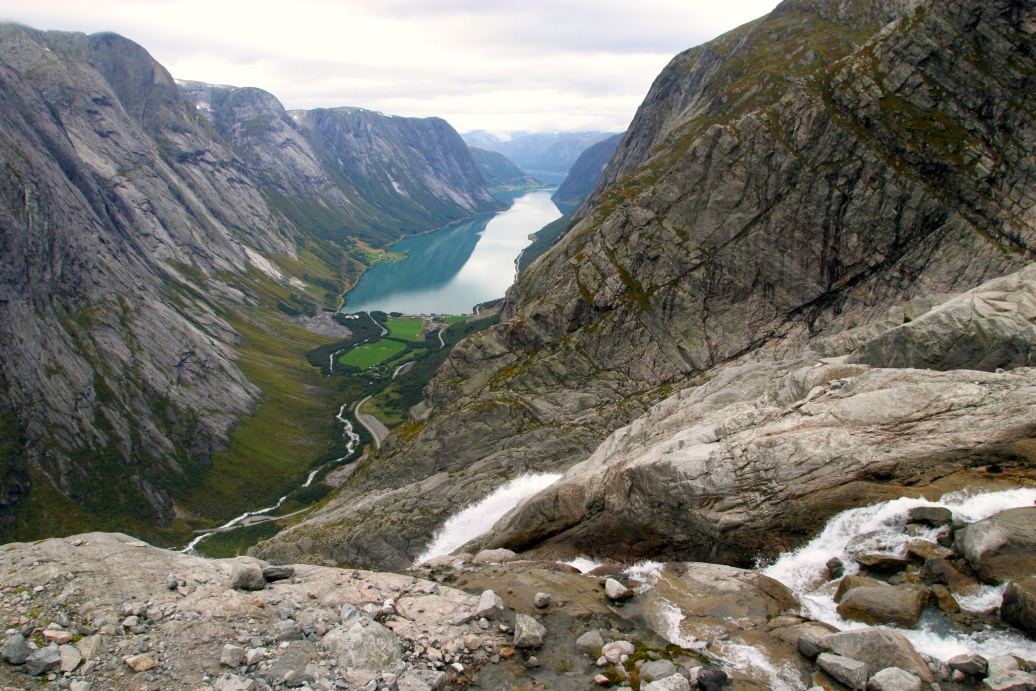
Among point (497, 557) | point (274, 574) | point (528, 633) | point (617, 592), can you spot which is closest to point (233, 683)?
point (274, 574)

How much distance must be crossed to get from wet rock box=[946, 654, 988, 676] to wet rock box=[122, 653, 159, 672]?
970 inches

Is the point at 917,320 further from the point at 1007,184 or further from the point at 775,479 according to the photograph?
the point at 1007,184

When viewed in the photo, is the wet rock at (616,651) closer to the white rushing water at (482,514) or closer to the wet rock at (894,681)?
the wet rock at (894,681)

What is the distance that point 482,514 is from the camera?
59969mm

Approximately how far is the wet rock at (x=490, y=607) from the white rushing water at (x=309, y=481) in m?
118

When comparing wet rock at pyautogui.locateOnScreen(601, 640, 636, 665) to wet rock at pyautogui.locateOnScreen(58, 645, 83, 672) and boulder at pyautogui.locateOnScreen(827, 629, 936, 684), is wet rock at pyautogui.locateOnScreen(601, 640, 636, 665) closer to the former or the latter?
boulder at pyautogui.locateOnScreen(827, 629, 936, 684)

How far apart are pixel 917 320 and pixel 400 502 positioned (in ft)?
173

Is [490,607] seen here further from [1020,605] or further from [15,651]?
[1020,605]

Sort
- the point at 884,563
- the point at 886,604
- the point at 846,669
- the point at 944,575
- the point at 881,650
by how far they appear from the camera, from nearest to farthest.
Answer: the point at 846,669 < the point at 881,650 < the point at 886,604 < the point at 944,575 < the point at 884,563

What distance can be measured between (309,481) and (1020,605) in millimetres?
153976

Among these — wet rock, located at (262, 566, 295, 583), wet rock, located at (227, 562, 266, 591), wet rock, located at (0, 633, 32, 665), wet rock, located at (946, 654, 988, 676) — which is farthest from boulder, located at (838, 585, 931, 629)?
wet rock, located at (0, 633, 32, 665)

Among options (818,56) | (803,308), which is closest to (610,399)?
(803,308)

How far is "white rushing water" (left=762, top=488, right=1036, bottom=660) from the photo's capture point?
19438 mm

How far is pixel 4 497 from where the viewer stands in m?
123
